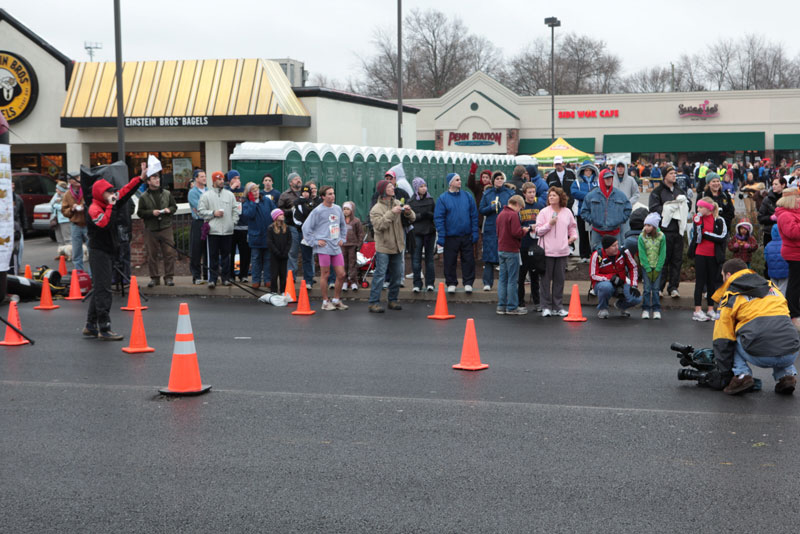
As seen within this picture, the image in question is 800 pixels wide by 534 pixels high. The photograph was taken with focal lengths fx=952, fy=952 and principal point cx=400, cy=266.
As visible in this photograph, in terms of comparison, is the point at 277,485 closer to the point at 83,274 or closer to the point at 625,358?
the point at 625,358

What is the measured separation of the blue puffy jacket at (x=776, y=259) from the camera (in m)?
12.5

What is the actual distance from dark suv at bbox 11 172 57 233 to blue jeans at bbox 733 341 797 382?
2299 cm

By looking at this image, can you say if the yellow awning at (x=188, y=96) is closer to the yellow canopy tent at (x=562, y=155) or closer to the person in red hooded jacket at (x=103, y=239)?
the yellow canopy tent at (x=562, y=155)

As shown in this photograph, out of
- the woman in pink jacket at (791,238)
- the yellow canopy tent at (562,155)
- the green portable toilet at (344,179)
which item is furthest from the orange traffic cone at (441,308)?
the yellow canopy tent at (562,155)

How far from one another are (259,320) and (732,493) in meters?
8.70

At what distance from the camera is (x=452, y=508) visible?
5.31 meters

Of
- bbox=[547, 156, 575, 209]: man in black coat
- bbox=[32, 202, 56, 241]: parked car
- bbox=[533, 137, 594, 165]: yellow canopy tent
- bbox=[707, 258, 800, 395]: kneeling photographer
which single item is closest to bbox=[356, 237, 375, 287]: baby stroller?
bbox=[547, 156, 575, 209]: man in black coat

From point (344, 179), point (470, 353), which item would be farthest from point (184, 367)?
point (344, 179)

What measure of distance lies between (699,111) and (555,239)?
49.2 m

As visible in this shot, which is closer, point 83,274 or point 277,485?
point 277,485

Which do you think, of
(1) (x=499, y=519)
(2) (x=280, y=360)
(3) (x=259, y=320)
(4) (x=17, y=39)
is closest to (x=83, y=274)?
(3) (x=259, y=320)

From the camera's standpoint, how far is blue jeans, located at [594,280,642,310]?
1314cm

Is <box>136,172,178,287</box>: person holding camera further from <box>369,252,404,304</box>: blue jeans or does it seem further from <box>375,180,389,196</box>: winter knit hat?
<box>369,252,404,304</box>: blue jeans

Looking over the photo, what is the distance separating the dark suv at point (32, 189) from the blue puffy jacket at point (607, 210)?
711 inches
